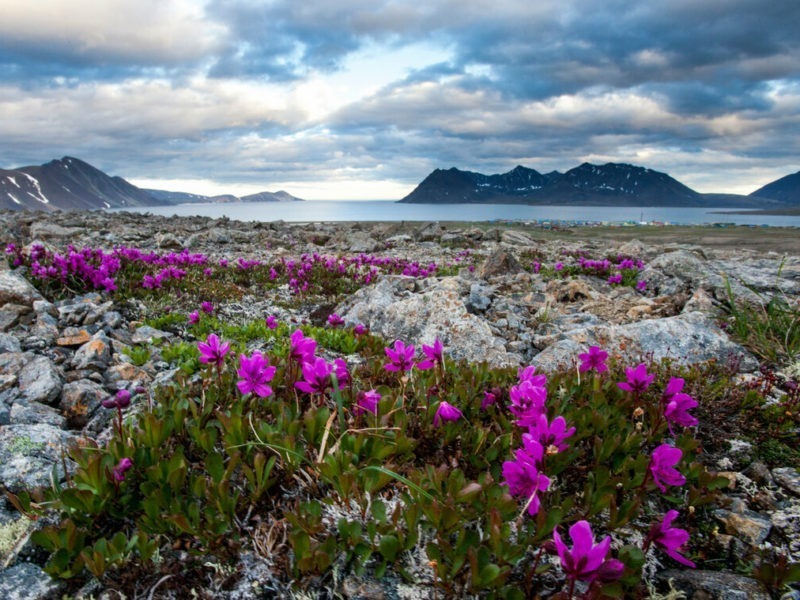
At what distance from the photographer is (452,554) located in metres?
2.10

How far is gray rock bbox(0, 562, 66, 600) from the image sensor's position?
2.16 m

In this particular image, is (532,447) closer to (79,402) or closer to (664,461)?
(664,461)

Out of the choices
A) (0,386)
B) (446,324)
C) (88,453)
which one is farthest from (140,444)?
(446,324)

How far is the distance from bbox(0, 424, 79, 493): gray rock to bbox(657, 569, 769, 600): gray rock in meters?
3.19

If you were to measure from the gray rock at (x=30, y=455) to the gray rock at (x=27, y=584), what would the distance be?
0.49m

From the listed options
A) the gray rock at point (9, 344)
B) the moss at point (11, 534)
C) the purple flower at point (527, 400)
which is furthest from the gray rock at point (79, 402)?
the purple flower at point (527, 400)

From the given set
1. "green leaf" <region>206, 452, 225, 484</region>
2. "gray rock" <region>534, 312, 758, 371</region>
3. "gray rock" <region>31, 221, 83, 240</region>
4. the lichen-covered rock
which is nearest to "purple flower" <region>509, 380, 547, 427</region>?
"green leaf" <region>206, 452, 225, 484</region>

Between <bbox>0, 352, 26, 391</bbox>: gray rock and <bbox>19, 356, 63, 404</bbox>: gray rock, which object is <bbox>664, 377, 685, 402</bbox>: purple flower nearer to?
<bbox>19, 356, 63, 404</bbox>: gray rock

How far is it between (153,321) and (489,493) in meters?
6.83

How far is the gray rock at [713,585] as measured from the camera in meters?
2.15

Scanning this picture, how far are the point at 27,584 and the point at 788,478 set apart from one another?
14.0 feet

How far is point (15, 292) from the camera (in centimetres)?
731

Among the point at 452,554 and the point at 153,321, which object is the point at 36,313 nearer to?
the point at 153,321

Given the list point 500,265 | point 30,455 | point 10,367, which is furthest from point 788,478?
point 500,265
